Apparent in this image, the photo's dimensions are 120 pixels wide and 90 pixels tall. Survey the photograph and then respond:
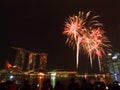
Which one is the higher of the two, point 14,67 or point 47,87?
point 14,67

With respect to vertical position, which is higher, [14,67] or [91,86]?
[14,67]

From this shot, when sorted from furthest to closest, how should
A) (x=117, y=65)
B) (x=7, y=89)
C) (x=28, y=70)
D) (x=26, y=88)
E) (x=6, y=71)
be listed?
(x=28, y=70) → (x=117, y=65) → (x=6, y=71) → (x=26, y=88) → (x=7, y=89)

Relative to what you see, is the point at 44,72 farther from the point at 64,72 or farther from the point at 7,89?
the point at 7,89

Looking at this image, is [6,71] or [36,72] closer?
[6,71]

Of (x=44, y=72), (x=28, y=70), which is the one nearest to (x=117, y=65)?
(x=44, y=72)

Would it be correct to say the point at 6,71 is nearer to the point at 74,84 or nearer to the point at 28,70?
A: the point at 28,70

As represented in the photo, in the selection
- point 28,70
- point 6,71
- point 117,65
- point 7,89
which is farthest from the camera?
point 28,70

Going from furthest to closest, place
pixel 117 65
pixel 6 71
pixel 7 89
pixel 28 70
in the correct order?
pixel 28 70
pixel 117 65
pixel 6 71
pixel 7 89

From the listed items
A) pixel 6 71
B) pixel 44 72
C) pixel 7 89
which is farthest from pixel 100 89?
pixel 44 72

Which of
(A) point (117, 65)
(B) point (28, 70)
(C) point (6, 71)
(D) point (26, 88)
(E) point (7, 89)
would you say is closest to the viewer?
(E) point (7, 89)
